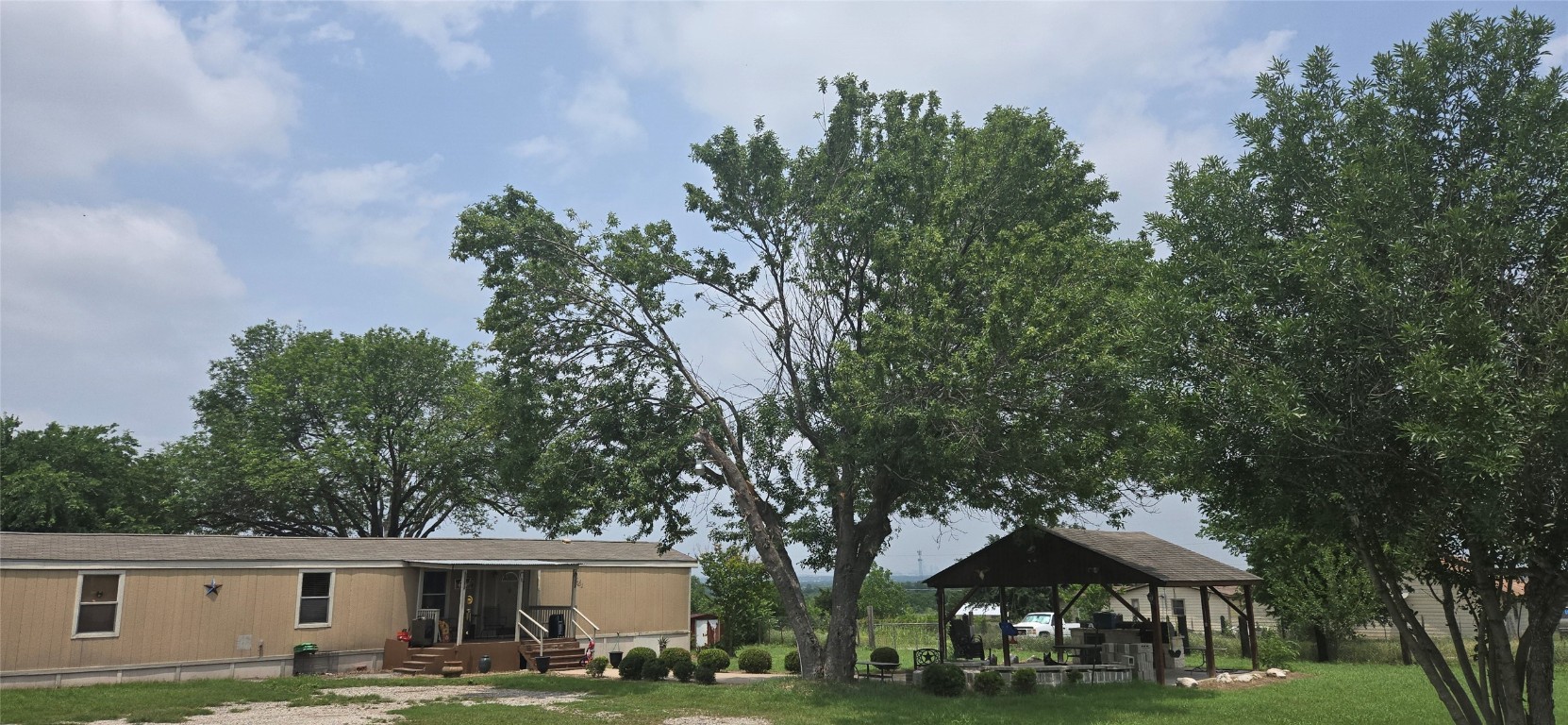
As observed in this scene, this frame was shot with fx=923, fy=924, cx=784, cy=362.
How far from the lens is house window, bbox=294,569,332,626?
20312mm

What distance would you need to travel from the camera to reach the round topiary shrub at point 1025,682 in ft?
57.5

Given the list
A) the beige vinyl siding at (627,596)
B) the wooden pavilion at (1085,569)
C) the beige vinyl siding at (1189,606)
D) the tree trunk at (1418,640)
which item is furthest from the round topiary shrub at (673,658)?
the beige vinyl siding at (1189,606)

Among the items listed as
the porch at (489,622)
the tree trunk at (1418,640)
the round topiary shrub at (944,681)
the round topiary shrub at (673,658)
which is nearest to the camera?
the tree trunk at (1418,640)

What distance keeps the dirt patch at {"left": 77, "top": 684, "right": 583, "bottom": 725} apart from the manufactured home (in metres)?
3.81

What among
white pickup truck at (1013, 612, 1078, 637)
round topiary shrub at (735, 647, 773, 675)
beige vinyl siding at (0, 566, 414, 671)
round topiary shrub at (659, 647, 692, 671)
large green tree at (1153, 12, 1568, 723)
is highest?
large green tree at (1153, 12, 1568, 723)

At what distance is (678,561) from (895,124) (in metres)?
14.0

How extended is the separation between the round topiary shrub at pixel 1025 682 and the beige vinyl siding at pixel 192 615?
555 inches

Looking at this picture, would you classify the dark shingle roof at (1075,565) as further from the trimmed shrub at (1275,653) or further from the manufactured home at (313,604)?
the manufactured home at (313,604)

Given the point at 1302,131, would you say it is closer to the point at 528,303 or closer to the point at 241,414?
the point at 528,303

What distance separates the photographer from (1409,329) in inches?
261

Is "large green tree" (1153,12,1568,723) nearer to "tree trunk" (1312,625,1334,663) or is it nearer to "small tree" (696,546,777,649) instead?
"tree trunk" (1312,625,1334,663)

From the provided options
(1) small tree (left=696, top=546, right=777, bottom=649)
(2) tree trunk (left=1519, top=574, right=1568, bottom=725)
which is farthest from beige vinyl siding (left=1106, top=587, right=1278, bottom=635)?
(2) tree trunk (left=1519, top=574, right=1568, bottom=725)

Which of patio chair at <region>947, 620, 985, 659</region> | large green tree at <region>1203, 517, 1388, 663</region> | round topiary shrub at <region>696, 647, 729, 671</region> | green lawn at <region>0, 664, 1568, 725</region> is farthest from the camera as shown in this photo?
large green tree at <region>1203, 517, 1388, 663</region>

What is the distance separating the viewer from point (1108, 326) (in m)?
13.8
